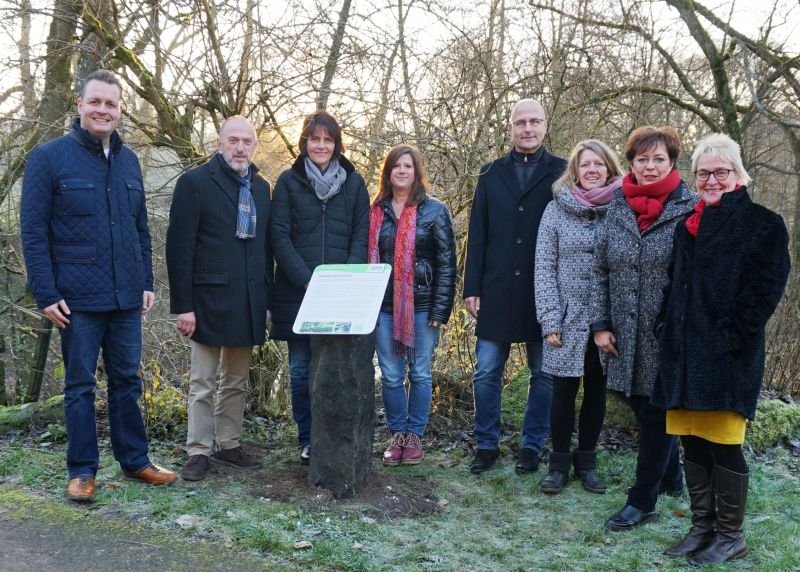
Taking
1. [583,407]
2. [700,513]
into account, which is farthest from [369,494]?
[700,513]

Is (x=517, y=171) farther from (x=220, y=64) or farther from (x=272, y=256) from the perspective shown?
(x=220, y=64)

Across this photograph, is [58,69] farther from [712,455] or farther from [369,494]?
[712,455]

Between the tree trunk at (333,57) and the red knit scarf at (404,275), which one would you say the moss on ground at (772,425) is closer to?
the red knit scarf at (404,275)

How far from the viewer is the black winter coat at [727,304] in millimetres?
3320

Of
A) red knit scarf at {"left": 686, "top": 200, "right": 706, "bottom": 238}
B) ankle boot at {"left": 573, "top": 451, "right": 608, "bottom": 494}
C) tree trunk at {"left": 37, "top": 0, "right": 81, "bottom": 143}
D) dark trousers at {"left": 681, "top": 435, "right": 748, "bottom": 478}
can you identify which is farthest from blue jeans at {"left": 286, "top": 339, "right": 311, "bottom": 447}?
tree trunk at {"left": 37, "top": 0, "right": 81, "bottom": 143}

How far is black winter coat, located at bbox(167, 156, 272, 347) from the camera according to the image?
180 inches

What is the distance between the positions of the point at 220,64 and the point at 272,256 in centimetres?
184

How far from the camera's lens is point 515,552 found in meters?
3.73

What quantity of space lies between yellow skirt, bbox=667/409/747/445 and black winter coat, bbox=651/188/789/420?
0.09 meters

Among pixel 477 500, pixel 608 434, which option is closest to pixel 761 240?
pixel 477 500

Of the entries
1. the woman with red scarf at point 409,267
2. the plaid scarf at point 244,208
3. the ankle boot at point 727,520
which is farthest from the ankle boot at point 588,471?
the plaid scarf at point 244,208

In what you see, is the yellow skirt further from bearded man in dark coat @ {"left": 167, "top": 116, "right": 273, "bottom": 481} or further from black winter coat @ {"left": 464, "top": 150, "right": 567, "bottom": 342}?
bearded man in dark coat @ {"left": 167, "top": 116, "right": 273, "bottom": 481}

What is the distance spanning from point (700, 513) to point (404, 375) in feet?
7.12

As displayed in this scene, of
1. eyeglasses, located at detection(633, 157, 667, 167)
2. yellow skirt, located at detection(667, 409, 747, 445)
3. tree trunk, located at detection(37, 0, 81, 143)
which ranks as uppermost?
tree trunk, located at detection(37, 0, 81, 143)
